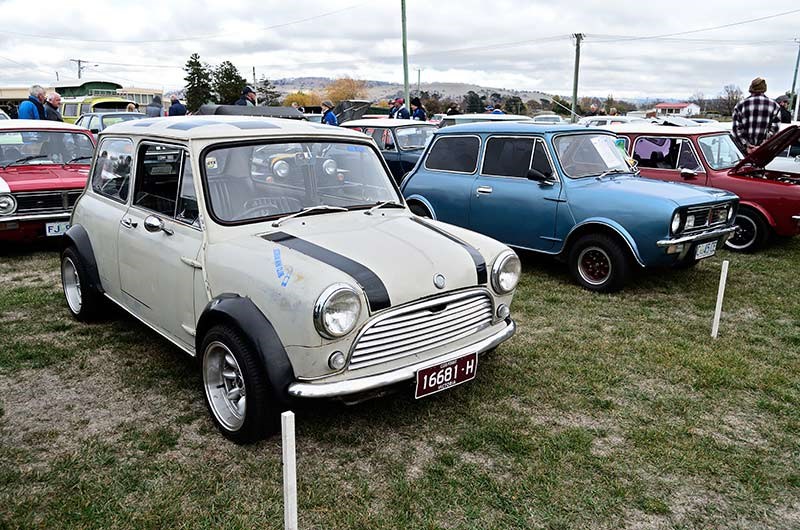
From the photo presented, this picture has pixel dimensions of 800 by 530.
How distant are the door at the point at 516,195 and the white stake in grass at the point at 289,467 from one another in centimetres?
486

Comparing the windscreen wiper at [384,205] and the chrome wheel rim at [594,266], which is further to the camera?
the chrome wheel rim at [594,266]

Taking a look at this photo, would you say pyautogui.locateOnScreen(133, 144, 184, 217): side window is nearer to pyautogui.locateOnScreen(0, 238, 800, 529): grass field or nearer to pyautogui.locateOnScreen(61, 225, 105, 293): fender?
pyautogui.locateOnScreen(61, 225, 105, 293): fender

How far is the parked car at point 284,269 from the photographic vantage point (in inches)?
124

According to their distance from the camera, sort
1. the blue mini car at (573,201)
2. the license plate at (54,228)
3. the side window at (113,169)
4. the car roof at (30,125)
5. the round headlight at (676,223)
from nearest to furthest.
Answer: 1. the side window at (113,169)
2. the round headlight at (676,223)
3. the blue mini car at (573,201)
4. the license plate at (54,228)
5. the car roof at (30,125)

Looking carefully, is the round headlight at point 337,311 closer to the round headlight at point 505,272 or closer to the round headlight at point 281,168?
the round headlight at point 505,272

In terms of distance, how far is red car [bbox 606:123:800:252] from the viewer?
25.7 feet

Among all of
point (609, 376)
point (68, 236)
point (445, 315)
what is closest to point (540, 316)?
point (609, 376)

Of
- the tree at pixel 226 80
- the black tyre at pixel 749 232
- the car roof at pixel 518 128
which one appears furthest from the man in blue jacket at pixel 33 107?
the tree at pixel 226 80

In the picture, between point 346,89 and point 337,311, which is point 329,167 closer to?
point 337,311

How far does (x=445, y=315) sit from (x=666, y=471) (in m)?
1.43

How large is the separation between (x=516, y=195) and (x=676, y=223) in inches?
65.8

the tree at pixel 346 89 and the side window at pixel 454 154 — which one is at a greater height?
the tree at pixel 346 89

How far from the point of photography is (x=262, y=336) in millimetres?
3150

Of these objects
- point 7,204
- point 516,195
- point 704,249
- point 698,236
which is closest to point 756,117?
point 704,249
